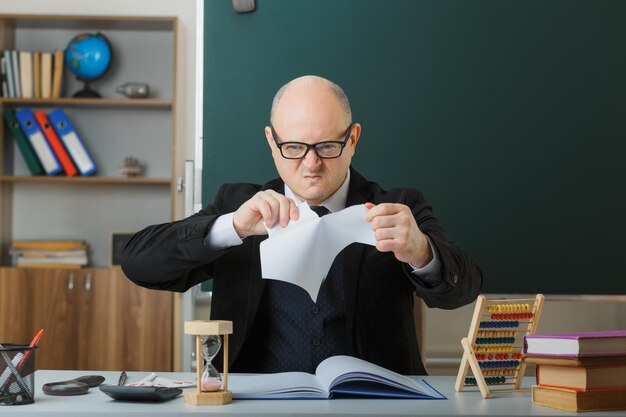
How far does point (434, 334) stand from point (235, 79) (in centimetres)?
147

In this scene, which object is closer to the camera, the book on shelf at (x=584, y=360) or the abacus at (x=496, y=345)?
the book on shelf at (x=584, y=360)

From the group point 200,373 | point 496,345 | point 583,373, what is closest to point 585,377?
point 583,373

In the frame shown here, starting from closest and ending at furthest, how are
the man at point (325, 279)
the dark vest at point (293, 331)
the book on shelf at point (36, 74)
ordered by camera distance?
the man at point (325, 279)
the dark vest at point (293, 331)
the book on shelf at point (36, 74)

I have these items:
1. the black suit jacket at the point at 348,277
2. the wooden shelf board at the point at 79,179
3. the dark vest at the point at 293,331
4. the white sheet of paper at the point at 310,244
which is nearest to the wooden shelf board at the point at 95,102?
the wooden shelf board at the point at 79,179

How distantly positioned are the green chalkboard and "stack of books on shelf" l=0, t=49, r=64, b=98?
5.47 feet

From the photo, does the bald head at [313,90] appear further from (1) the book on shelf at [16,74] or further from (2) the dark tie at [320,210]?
(1) the book on shelf at [16,74]

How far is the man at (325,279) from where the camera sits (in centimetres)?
186

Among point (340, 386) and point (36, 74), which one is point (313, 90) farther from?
point (36, 74)

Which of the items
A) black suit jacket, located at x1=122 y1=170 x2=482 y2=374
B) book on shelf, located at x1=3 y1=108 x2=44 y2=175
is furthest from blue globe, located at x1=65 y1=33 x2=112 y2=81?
black suit jacket, located at x1=122 y1=170 x2=482 y2=374

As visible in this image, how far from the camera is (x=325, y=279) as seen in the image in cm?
204

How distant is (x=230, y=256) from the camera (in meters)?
2.14

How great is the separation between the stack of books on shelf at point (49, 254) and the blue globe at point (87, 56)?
2.97ft

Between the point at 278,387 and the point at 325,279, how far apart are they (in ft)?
2.07

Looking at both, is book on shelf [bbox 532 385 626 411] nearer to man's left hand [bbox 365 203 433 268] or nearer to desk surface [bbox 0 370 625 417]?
desk surface [bbox 0 370 625 417]
